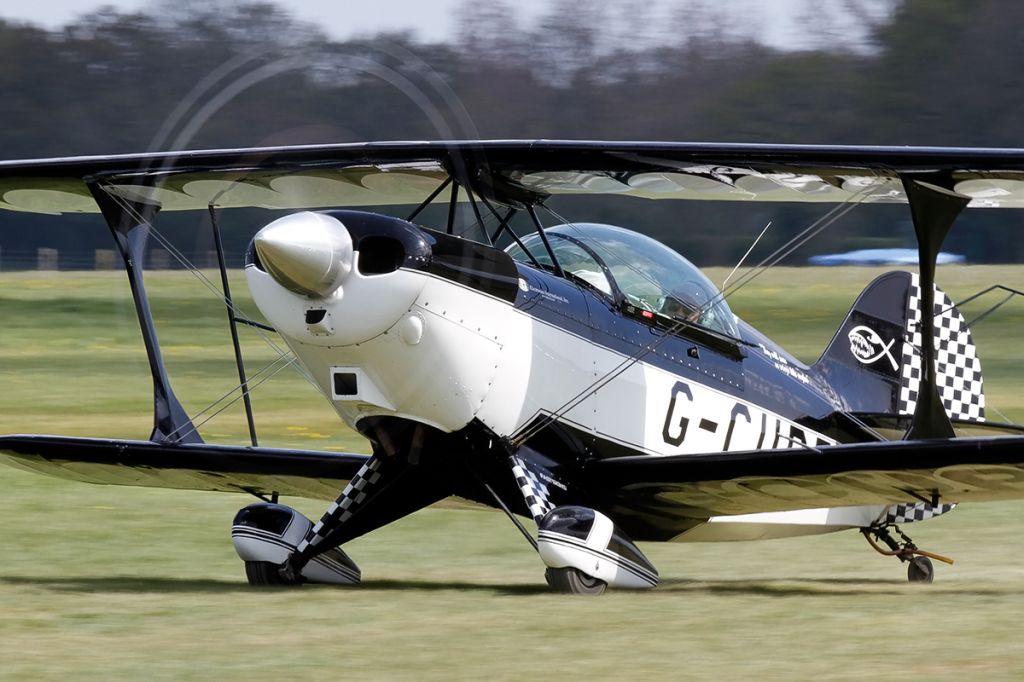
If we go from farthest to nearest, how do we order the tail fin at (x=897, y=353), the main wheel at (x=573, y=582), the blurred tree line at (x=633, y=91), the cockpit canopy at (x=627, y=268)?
the blurred tree line at (x=633, y=91) < the tail fin at (x=897, y=353) < the cockpit canopy at (x=627, y=268) < the main wheel at (x=573, y=582)

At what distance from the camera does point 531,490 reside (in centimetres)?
877

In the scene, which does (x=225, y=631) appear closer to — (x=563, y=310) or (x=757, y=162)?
(x=563, y=310)

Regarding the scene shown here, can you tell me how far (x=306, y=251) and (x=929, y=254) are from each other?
10.5 feet

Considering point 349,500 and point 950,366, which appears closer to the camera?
point 349,500

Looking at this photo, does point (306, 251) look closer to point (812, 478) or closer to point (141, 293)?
point (812, 478)

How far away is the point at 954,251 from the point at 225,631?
43530 mm

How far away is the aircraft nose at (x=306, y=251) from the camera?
24.8 feet

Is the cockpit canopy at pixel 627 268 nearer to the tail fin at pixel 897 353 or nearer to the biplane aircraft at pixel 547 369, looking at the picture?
the biplane aircraft at pixel 547 369

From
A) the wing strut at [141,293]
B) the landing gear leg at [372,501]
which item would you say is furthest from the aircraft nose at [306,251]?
the wing strut at [141,293]

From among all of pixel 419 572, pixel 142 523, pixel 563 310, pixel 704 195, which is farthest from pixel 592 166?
pixel 142 523

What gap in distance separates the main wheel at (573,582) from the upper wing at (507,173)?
214 cm

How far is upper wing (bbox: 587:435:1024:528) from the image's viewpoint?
814cm

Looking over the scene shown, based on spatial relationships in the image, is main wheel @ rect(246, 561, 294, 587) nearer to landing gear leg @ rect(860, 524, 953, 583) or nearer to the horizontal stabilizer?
the horizontal stabilizer

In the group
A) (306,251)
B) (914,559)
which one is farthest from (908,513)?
(306,251)
